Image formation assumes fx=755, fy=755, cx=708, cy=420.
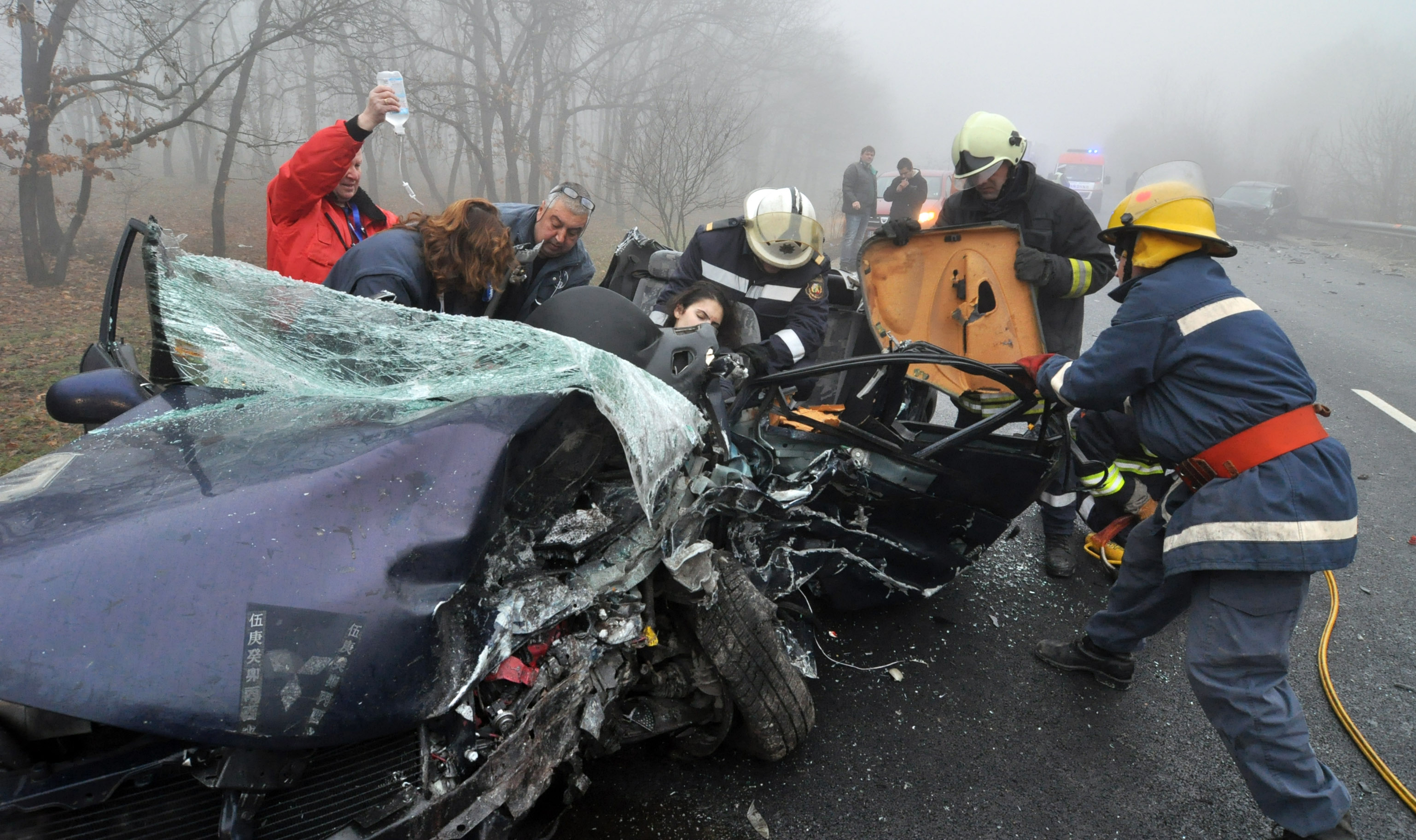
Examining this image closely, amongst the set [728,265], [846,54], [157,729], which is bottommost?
[157,729]

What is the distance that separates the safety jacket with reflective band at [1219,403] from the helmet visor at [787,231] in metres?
1.44

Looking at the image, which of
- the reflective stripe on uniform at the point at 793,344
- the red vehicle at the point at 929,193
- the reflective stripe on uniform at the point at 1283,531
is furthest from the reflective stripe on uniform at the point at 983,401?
the red vehicle at the point at 929,193

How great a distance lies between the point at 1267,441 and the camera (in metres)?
2.24

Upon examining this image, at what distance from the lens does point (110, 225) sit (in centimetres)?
1320

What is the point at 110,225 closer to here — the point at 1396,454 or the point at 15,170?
the point at 15,170

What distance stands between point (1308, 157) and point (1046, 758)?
3064 cm

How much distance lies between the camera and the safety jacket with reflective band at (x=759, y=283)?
3689 millimetres

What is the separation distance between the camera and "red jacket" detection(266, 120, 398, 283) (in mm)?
3117

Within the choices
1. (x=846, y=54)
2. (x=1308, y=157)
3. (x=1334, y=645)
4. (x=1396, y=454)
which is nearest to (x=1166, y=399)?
(x=1334, y=645)

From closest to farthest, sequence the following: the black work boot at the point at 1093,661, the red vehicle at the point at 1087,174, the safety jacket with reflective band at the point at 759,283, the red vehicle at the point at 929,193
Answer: the black work boot at the point at 1093,661
the safety jacket with reflective band at the point at 759,283
the red vehicle at the point at 929,193
the red vehicle at the point at 1087,174

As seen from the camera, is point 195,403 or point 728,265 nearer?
point 195,403

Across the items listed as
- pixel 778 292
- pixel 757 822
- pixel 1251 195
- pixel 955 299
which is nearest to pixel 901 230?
pixel 955 299

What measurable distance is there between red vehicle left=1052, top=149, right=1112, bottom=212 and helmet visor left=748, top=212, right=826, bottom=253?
2009 centimetres

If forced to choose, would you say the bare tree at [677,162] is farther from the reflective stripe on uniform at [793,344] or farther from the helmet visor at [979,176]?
the reflective stripe on uniform at [793,344]
